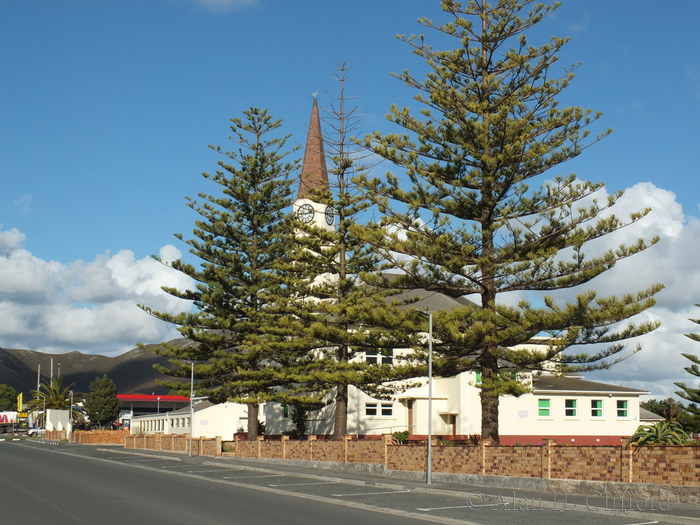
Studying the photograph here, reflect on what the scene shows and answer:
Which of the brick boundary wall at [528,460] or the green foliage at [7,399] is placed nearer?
the brick boundary wall at [528,460]

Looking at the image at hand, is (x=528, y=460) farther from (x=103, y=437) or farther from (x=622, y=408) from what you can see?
(x=103, y=437)

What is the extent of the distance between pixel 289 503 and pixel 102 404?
315 feet

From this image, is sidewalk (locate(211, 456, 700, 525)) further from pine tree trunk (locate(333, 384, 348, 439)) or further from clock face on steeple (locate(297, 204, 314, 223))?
clock face on steeple (locate(297, 204, 314, 223))

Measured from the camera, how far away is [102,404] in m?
107

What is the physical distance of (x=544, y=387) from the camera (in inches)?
1704

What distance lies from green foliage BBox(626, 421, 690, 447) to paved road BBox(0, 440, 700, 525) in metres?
1.58

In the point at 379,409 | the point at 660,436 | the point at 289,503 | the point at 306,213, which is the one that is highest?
the point at 306,213

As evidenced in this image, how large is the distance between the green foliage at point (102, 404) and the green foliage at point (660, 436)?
3853 inches

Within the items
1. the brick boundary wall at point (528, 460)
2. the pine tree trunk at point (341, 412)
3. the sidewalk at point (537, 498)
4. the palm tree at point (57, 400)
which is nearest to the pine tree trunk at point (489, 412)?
the brick boundary wall at point (528, 460)

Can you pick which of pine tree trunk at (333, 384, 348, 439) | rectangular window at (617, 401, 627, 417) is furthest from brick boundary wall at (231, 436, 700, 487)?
rectangular window at (617, 401, 627, 417)

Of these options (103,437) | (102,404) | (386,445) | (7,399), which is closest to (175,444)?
(386,445)

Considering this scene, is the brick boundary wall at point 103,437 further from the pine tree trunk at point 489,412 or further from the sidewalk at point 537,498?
the pine tree trunk at point 489,412

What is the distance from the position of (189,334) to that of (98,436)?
36770 mm

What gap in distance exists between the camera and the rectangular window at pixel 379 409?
150 ft
